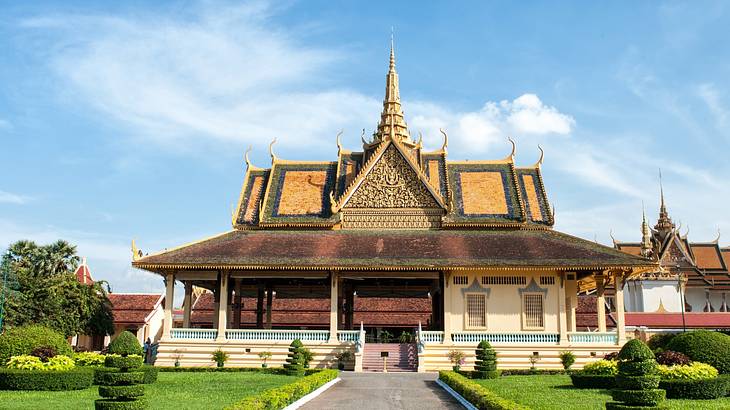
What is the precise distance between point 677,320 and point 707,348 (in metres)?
28.5

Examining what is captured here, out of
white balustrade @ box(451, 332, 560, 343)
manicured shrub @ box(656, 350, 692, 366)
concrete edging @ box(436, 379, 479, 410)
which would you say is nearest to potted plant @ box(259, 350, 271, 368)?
white balustrade @ box(451, 332, 560, 343)

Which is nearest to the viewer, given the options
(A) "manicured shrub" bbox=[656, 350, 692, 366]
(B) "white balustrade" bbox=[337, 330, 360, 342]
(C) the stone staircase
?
(A) "manicured shrub" bbox=[656, 350, 692, 366]

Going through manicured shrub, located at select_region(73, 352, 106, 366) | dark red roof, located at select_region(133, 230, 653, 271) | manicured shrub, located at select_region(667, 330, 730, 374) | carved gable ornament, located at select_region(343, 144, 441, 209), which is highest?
carved gable ornament, located at select_region(343, 144, 441, 209)

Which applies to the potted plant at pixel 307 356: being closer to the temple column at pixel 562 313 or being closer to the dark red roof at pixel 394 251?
the dark red roof at pixel 394 251

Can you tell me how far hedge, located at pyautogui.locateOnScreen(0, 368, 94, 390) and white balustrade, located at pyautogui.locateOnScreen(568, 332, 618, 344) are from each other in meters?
17.5

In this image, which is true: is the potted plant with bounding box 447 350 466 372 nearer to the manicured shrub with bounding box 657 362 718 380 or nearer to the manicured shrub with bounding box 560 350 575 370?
the manicured shrub with bounding box 560 350 575 370

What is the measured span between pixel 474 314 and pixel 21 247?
22.3 m

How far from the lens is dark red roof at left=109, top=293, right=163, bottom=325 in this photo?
41.2 m

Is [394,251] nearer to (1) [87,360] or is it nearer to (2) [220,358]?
(2) [220,358]

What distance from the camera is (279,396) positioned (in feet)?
43.0

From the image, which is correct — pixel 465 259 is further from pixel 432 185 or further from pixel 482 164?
pixel 482 164

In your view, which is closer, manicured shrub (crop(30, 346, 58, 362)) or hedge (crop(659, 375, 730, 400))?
hedge (crop(659, 375, 730, 400))

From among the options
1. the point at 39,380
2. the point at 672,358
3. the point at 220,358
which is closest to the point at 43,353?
the point at 39,380

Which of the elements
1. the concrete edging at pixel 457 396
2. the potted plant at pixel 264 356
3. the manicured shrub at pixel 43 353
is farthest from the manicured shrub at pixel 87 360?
the concrete edging at pixel 457 396
